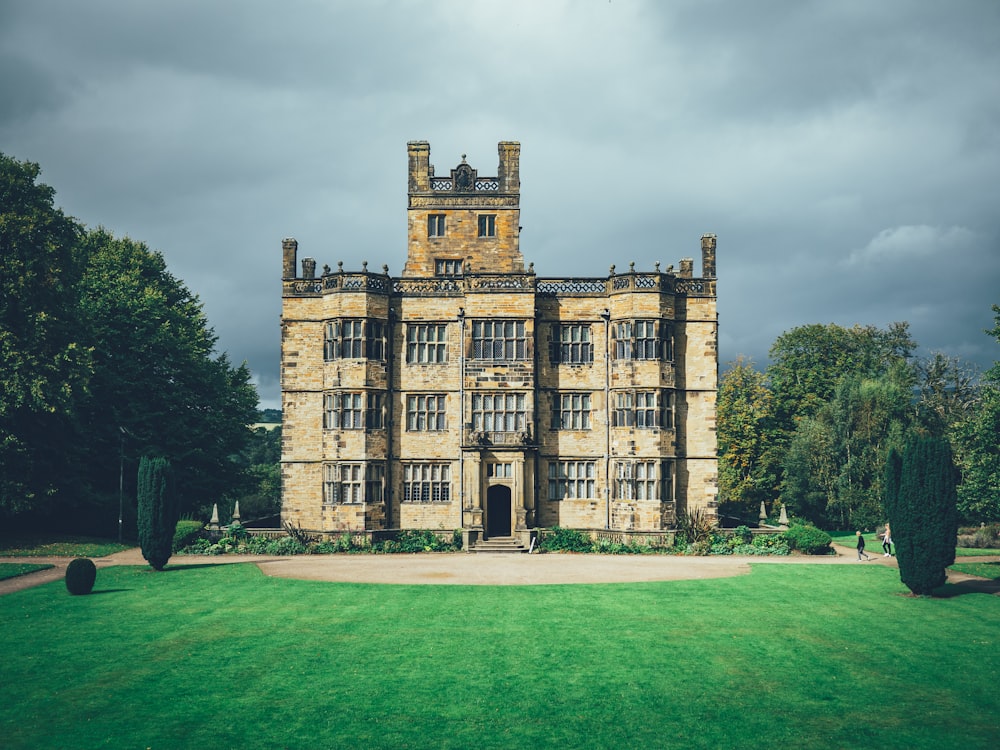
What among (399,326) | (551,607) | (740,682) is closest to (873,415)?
(399,326)

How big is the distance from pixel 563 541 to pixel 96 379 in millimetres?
29073

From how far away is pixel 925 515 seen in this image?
2691 cm

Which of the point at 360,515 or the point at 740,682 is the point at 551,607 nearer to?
A: the point at 740,682

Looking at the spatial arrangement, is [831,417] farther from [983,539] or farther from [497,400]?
[497,400]

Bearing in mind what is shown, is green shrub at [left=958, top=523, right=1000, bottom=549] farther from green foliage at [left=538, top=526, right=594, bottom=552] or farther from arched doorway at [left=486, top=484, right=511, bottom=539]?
arched doorway at [left=486, top=484, right=511, bottom=539]

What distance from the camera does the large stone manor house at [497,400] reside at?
138 feet

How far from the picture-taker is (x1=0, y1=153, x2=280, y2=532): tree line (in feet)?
132

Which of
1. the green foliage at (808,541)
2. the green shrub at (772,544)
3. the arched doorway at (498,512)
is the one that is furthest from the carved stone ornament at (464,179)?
the green foliage at (808,541)

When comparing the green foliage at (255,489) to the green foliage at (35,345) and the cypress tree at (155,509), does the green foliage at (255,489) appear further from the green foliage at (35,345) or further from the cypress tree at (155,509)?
the cypress tree at (155,509)

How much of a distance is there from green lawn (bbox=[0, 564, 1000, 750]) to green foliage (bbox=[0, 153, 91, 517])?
14.9 meters

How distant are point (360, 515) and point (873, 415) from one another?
36.7m

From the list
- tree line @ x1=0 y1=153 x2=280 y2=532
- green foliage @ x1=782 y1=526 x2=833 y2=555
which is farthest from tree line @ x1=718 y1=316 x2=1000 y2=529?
tree line @ x1=0 y1=153 x2=280 y2=532

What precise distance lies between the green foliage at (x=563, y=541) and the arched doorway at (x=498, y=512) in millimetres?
2617

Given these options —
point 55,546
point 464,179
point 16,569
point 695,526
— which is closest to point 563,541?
point 695,526
